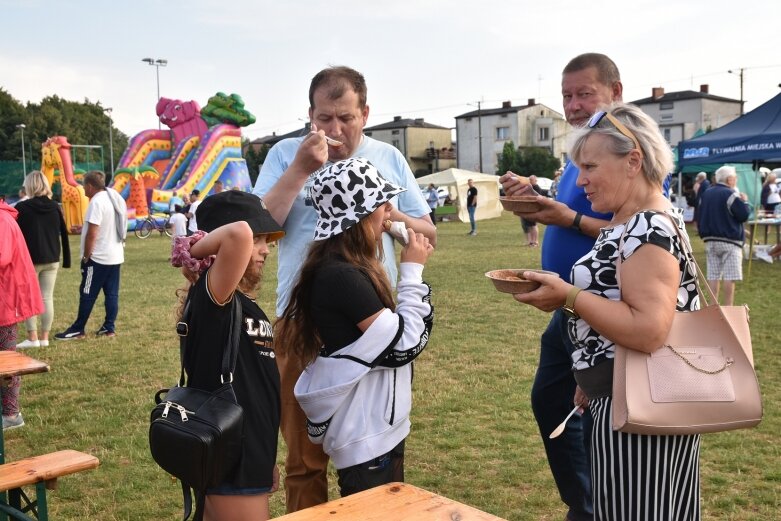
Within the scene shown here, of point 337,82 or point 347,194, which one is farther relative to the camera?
point 337,82

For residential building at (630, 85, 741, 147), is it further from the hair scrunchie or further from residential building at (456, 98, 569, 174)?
the hair scrunchie

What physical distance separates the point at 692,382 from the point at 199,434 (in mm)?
1429

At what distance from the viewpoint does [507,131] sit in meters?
72.4

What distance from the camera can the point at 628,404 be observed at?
6.34 feet

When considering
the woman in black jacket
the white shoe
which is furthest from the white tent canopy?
the woman in black jacket

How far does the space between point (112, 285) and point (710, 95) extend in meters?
68.6

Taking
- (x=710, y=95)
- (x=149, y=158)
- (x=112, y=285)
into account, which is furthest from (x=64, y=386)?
(x=710, y=95)

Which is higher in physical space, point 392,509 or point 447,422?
point 392,509

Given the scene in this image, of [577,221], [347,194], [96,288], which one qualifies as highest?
[347,194]

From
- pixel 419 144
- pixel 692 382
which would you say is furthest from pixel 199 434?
pixel 419 144

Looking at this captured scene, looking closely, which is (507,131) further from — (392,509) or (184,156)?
(392,509)

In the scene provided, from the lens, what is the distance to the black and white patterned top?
2.01 metres

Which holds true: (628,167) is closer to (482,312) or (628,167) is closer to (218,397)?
(218,397)

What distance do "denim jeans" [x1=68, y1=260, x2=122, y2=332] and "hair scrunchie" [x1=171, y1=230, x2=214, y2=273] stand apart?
6.62 metres
